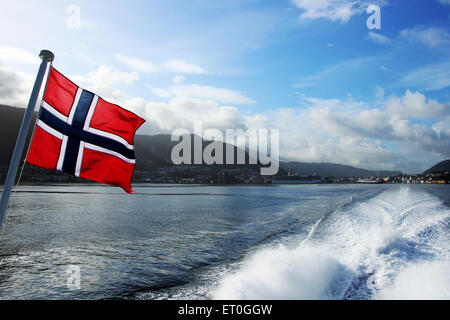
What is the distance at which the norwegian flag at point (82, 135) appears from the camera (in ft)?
15.2

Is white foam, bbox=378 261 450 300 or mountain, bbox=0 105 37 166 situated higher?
mountain, bbox=0 105 37 166

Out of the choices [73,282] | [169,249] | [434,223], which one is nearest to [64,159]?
[73,282]

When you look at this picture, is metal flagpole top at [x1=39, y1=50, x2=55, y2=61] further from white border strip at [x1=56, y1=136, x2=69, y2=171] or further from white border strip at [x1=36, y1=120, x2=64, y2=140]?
white border strip at [x1=56, y1=136, x2=69, y2=171]

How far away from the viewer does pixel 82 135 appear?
4.85m

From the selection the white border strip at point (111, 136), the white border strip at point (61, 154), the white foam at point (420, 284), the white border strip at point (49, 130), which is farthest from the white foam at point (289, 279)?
the white border strip at point (49, 130)

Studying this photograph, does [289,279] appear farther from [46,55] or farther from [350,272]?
[46,55]

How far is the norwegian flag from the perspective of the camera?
4.64 meters

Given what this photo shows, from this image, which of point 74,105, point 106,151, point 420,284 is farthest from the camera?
point 420,284

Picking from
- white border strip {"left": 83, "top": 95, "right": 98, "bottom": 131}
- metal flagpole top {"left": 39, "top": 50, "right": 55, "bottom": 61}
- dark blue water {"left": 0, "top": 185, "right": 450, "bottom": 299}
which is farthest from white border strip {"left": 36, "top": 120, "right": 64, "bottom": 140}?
dark blue water {"left": 0, "top": 185, "right": 450, "bottom": 299}

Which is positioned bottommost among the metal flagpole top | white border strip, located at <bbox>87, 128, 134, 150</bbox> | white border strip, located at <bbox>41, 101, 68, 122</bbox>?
white border strip, located at <bbox>87, 128, 134, 150</bbox>

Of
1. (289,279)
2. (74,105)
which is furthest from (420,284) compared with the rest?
(74,105)

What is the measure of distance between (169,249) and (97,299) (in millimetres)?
5502

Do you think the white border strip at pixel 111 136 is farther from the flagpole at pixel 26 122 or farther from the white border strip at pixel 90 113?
the flagpole at pixel 26 122
